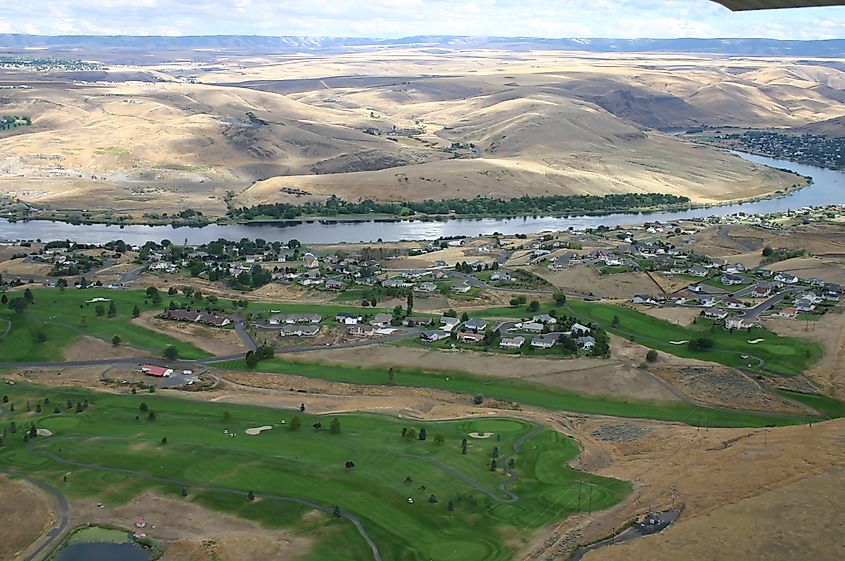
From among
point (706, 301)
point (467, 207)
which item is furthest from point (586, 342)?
point (467, 207)

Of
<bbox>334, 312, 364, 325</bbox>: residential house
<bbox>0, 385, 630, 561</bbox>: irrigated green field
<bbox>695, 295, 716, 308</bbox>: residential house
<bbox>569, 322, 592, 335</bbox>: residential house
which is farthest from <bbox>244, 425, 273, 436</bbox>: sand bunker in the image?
<bbox>695, 295, 716, 308</bbox>: residential house

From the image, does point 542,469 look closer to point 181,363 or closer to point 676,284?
point 181,363

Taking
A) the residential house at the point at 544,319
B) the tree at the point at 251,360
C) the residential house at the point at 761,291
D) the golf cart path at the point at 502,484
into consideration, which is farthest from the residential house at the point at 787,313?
the tree at the point at 251,360

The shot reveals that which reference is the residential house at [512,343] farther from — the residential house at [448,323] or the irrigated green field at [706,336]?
the irrigated green field at [706,336]

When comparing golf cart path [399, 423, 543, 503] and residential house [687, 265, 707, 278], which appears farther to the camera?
residential house [687, 265, 707, 278]

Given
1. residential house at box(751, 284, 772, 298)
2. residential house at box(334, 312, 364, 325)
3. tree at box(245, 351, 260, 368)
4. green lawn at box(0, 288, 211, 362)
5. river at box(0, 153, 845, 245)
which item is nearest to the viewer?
tree at box(245, 351, 260, 368)

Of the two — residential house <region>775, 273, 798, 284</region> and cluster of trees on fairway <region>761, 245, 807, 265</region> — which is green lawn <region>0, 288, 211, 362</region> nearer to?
residential house <region>775, 273, 798, 284</region>

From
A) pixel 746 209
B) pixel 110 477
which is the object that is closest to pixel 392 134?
pixel 746 209
